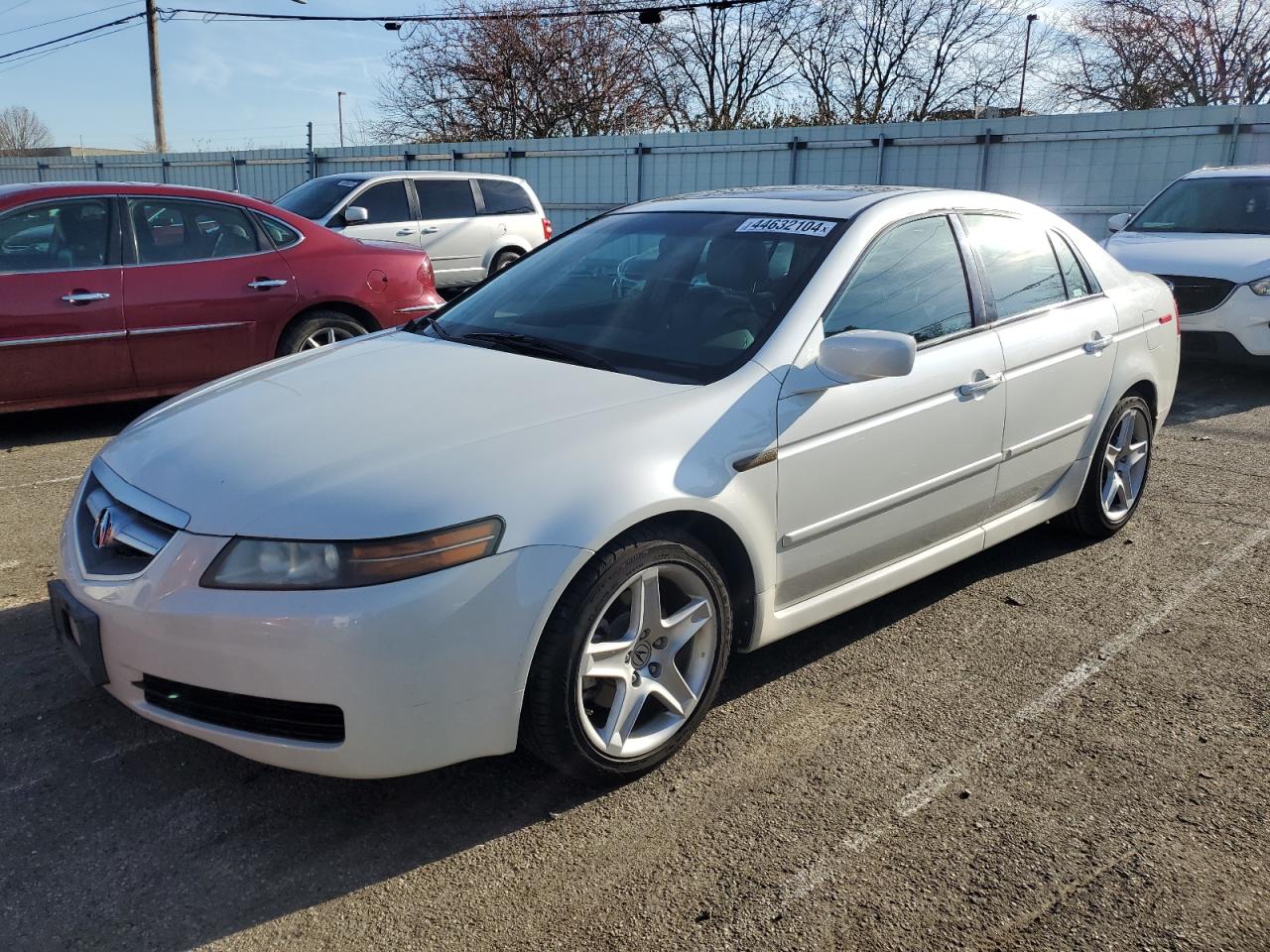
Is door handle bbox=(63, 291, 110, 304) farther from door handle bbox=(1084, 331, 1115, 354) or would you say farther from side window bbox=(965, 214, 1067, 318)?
door handle bbox=(1084, 331, 1115, 354)

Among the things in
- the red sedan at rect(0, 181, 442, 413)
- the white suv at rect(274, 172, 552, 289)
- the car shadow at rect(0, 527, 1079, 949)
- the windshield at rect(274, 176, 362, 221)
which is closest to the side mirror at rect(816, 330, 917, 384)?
the car shadow at rect(0, 527, 1079, 949)

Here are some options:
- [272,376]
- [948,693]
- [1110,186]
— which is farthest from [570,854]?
[1110,186]

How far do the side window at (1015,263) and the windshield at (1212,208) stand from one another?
5.82 metres

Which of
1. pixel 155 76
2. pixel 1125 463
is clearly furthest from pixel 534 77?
pixel 1125 463

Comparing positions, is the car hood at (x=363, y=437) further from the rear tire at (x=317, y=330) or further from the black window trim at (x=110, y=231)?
the rear tire at (x=317, y=330)

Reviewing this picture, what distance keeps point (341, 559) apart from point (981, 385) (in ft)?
7.83

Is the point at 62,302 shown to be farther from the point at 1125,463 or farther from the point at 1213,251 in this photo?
the point at 1213,251

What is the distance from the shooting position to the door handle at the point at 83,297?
6176 mm

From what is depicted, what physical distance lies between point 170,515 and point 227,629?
39 cm

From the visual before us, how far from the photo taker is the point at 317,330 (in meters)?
7.20

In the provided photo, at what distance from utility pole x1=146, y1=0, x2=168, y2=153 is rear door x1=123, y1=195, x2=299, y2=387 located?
2938 cm

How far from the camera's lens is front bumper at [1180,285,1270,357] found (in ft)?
26.9

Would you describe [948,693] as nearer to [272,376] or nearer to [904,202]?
[904,202]

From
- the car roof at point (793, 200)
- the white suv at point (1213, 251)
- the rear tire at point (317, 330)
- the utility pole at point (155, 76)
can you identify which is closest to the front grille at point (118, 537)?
the car roof at point (793, 200)
